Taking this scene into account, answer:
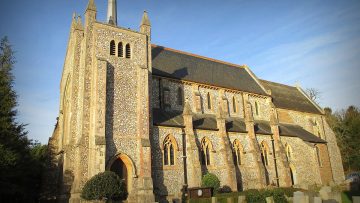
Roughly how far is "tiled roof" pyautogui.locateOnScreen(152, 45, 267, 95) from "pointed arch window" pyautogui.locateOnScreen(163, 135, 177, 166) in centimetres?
705

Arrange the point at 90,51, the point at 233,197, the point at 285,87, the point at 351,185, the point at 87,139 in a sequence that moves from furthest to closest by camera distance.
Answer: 1. the point at 285,87
2. the point at 351,185
3. the point at 90,51
4. the point at 87,139
5. the point at 233,197

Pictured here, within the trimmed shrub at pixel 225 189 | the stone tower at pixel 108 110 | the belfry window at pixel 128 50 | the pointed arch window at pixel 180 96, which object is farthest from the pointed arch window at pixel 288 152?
the belfry window at pixel 128 50

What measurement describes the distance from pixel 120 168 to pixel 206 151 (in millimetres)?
8980

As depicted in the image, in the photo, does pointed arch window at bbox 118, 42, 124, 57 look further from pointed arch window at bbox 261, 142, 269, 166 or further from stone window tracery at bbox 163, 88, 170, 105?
pointed arch window at bbox 261, 142, 269, 166

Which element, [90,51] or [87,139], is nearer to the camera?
[87,139]

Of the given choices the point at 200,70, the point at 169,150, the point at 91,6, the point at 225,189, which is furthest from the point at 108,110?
the point at 200,70

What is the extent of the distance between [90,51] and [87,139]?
7487 mm

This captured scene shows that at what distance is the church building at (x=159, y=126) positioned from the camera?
23547 millimetres

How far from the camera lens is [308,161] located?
1463 inches

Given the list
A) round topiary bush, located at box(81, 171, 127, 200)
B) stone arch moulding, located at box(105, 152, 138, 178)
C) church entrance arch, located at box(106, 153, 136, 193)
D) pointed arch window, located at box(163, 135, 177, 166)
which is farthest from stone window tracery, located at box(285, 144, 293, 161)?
round topiary bush, located at box(81, 171, 127, 200)

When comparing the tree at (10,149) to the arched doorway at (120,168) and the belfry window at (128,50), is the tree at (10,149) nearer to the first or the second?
the arched doorway at (120,168)

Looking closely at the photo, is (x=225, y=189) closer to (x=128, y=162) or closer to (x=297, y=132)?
(x=128, y=162)

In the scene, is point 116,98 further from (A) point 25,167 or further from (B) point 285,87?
(B) point 285,87

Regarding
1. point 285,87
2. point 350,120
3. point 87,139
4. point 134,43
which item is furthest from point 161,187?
point 350,120
